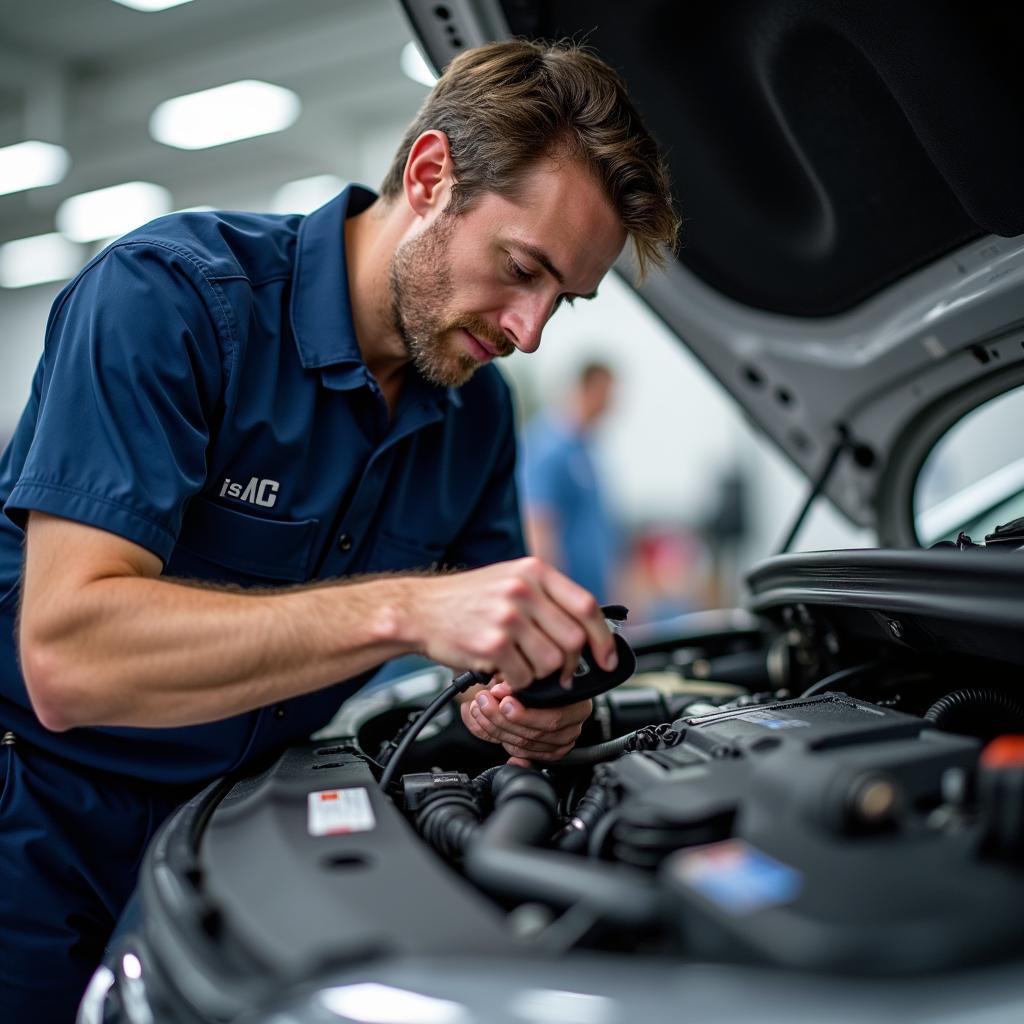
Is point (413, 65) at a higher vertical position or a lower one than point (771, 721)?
higher

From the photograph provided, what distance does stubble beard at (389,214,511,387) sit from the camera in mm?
1359

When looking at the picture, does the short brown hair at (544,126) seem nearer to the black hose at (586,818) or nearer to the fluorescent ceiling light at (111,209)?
the black hose at (586,818)

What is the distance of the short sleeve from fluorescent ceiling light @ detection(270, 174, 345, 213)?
Answer: 22.2 ft

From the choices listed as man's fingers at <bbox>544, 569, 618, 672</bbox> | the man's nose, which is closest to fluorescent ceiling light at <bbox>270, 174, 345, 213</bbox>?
the man's nose

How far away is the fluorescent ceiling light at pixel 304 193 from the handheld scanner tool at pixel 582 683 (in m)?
7.16

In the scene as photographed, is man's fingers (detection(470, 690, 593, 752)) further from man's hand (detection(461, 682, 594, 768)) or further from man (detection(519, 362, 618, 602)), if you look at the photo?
man (detection(519, 362, 618, 602))

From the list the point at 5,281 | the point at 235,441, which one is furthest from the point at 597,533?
the point at 5,281

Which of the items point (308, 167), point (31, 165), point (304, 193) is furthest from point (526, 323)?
point (304, 193)

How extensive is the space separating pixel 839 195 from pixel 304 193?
683 cm

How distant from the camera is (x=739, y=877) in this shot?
0.62 metres

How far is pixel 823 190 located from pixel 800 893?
1.21 metres

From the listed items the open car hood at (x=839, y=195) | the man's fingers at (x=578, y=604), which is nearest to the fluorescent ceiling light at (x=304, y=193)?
the open car hood at (x=839, y=195)

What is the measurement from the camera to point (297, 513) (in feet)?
4.41

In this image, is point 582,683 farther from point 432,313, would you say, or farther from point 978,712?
point 432,313
